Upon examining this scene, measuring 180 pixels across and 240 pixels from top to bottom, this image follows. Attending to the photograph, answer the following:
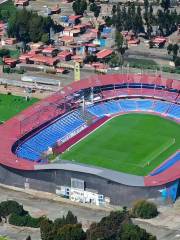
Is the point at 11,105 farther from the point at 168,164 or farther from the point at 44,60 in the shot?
the point at 168,164

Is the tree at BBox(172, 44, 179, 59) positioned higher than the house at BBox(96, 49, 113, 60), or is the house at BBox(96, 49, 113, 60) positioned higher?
the tree at BBox(172, 44, 179, 59)

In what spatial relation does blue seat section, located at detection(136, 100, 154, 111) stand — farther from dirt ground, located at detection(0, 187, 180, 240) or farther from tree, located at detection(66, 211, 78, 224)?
tree, located at detection(66, 211, 78, 224)

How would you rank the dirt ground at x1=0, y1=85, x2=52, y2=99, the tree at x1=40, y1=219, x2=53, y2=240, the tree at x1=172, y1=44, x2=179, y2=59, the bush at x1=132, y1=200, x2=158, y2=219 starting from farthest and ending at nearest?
1. the tree at x1=172, y1=44, x2=179, y2=59
2. the dirt ground at x1=0, y1=85, x2=52, y2=99
3. the bush at x1=132, y1=200, x2=158, y2=219
4. the tree at x1=40, y1=219, x2=53, y2=240

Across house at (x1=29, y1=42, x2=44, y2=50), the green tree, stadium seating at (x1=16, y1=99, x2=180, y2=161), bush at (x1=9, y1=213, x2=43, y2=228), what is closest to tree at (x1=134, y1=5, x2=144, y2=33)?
house at (x1=29, y1=42, x2=44, y2=50)

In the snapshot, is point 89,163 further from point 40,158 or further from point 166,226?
point 166,226

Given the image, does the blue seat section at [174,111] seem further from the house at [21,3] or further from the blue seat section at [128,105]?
the house at [21,3]

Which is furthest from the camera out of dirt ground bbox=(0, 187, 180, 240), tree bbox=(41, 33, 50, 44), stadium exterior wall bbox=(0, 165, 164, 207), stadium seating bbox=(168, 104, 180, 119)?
tree bbox=(41, 33, 50, 44)

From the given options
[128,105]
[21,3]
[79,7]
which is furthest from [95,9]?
[128,105]

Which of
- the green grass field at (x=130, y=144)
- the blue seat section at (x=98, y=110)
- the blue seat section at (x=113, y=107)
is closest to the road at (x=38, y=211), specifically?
the green grass field at (x=130, y=144)
